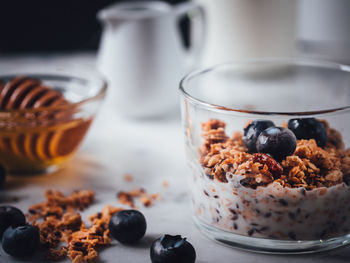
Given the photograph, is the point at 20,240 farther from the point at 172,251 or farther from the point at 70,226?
the point at 172,251

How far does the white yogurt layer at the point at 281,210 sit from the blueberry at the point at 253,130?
0.21 feet

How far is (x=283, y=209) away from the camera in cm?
61

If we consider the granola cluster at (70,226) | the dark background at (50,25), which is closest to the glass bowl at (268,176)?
the granola cluster at (70,226)

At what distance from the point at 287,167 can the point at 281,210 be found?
57mm

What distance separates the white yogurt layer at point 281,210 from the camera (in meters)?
0.60

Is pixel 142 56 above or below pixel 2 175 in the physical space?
above

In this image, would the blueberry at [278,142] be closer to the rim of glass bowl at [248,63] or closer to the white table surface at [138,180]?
the rim of glass bowl at [248,63]

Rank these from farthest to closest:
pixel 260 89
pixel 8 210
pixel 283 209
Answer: pixel 260 89 → pixel 8 210 → pixel 283 209

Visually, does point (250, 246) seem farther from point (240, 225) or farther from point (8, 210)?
point (8, 210)

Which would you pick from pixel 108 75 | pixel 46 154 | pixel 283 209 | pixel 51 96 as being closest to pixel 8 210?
pixel 46 154

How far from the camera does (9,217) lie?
0.70m

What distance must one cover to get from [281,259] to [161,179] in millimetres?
323

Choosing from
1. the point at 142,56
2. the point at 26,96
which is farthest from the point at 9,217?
the point at 142,56

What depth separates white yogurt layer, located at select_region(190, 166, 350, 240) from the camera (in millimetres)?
604
